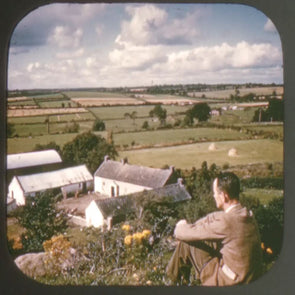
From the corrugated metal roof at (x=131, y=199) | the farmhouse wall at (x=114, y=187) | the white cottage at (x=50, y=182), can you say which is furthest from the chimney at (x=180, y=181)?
the white cottage at (x=50, y=182)

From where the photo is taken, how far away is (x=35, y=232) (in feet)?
7.94

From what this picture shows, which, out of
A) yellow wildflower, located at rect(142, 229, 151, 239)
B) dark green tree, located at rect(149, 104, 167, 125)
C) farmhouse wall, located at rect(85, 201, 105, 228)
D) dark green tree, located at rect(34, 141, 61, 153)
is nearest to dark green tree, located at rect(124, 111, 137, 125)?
dark green tree, located at rect(149, 104, 167, 125)

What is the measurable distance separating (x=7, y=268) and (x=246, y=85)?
1.93 meters

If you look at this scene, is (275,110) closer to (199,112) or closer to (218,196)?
(199,112)

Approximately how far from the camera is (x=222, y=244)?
90.3 inches

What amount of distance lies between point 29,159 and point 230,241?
1.34 meters

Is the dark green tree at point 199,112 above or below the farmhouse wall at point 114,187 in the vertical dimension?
above

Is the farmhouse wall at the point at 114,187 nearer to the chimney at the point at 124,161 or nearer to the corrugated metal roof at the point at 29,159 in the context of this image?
the chimney at the point at 124,161

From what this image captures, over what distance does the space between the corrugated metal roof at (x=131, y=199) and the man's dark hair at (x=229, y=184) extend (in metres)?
0.22

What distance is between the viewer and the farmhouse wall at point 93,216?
7.98 ft

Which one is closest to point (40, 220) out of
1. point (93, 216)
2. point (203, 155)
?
point (93, 216)

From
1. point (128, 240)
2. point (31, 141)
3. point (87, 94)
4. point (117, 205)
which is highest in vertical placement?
point (87, 94)

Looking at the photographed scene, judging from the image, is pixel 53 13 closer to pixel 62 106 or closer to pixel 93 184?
pixel 62 106

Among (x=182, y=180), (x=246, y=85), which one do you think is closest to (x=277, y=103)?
(x=246, y=85)
